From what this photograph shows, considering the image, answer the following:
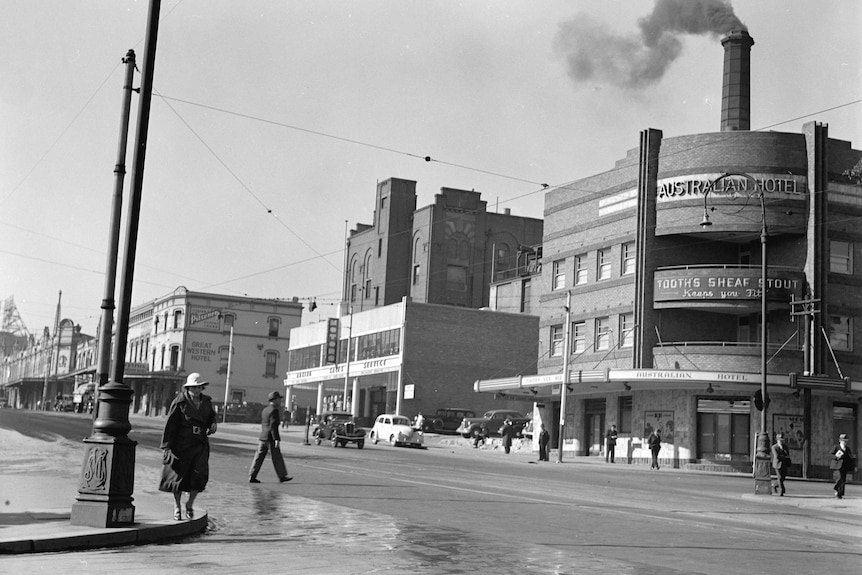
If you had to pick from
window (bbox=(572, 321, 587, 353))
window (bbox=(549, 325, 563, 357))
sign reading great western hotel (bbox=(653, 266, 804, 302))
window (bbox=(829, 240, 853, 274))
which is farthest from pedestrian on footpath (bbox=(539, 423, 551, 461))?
window (bbox=(829, 240, 853, 274))

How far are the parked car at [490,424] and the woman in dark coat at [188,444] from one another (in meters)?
45.5

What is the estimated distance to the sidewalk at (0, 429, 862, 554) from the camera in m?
9.85

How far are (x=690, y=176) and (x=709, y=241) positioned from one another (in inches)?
152

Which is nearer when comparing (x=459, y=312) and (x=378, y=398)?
(x=459, y=312)

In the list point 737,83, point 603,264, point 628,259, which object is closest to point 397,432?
point 603,264

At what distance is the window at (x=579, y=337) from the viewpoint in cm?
5208

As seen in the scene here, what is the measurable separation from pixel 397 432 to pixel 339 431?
9070 mm

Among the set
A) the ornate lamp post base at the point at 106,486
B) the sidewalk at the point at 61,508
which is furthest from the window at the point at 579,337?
the ornate lamp post base at the point at 106,486

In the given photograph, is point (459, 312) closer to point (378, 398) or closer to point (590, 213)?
point (378, 398)

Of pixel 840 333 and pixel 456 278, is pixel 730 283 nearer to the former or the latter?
pixel 840 333

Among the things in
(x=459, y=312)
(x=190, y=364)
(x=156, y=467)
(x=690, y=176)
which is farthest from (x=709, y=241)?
(x=190, y=364)

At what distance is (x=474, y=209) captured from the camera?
291ft

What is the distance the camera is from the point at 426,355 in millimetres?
70125

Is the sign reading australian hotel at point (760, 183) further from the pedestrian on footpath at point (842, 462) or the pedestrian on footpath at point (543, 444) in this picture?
the pedestrian on footpath at point (842, 462)
